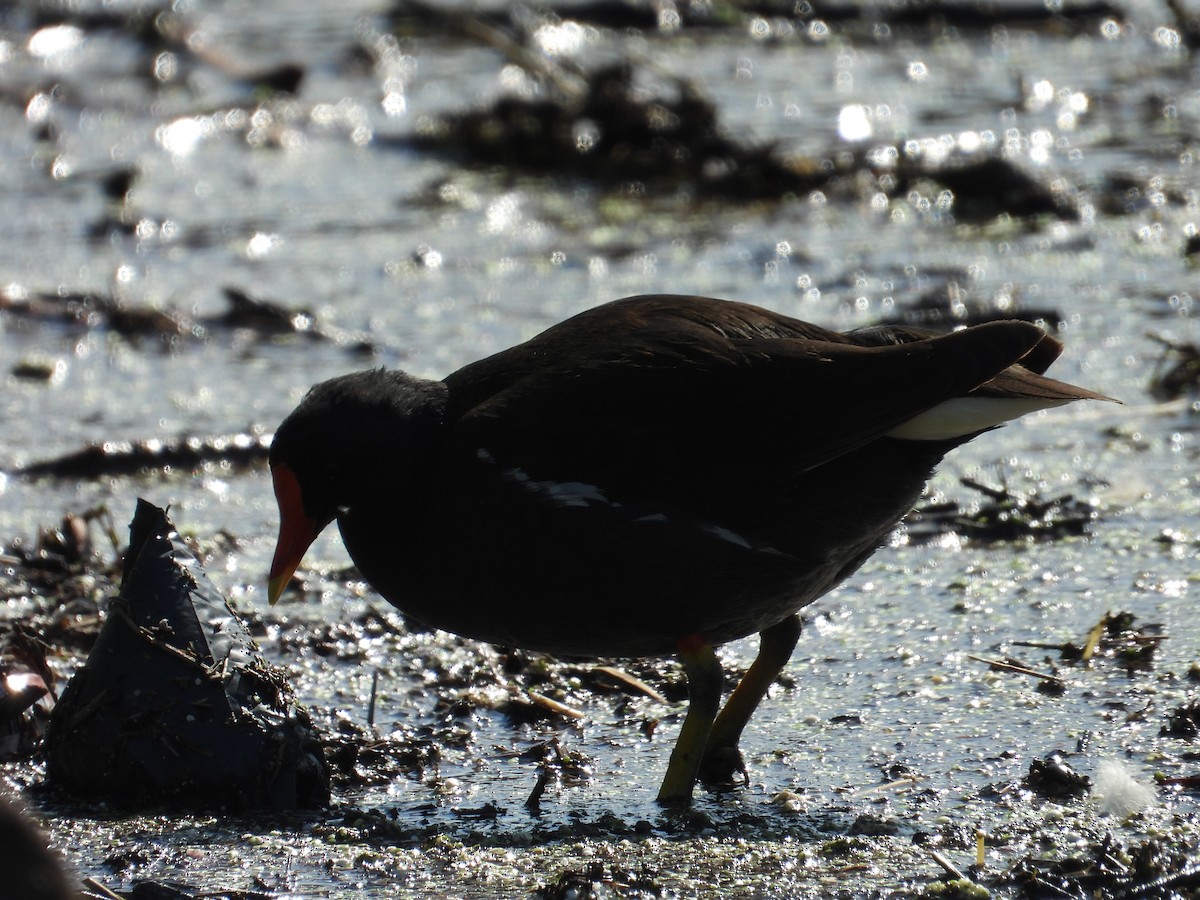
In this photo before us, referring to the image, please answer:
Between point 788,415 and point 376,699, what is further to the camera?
point 376,699

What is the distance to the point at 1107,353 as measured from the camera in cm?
598

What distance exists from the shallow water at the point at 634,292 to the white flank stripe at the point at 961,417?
0.60 m

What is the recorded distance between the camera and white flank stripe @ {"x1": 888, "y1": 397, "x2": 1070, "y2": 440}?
3.67m

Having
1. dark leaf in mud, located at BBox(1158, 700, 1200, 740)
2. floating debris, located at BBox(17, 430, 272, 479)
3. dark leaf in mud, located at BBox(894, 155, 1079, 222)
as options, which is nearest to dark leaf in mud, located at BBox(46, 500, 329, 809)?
dark leaf in mud, located at BBox(1158, 700, 1200, 740)

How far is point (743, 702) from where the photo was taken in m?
3.80

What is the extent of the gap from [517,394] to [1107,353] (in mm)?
3013

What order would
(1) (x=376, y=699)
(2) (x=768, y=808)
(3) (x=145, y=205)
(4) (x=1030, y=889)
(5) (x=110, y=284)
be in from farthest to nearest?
(3) (x=145, y=205) → (5) (x=110, y=284) → (1) (x=376, y=699) → (2) (x=768, y=808) → (4) (x=1030, y=889)

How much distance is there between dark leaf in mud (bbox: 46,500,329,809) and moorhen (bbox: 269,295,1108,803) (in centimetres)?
36

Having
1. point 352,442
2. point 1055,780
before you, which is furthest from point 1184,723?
point 352,442

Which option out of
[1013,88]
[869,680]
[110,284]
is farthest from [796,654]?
[1013,88]

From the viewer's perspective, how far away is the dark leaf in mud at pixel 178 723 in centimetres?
349

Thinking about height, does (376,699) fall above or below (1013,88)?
below

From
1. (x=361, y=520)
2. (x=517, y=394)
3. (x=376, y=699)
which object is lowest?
(x=376, y=699)

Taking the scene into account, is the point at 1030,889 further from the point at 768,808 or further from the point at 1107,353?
the point at 1107,353
